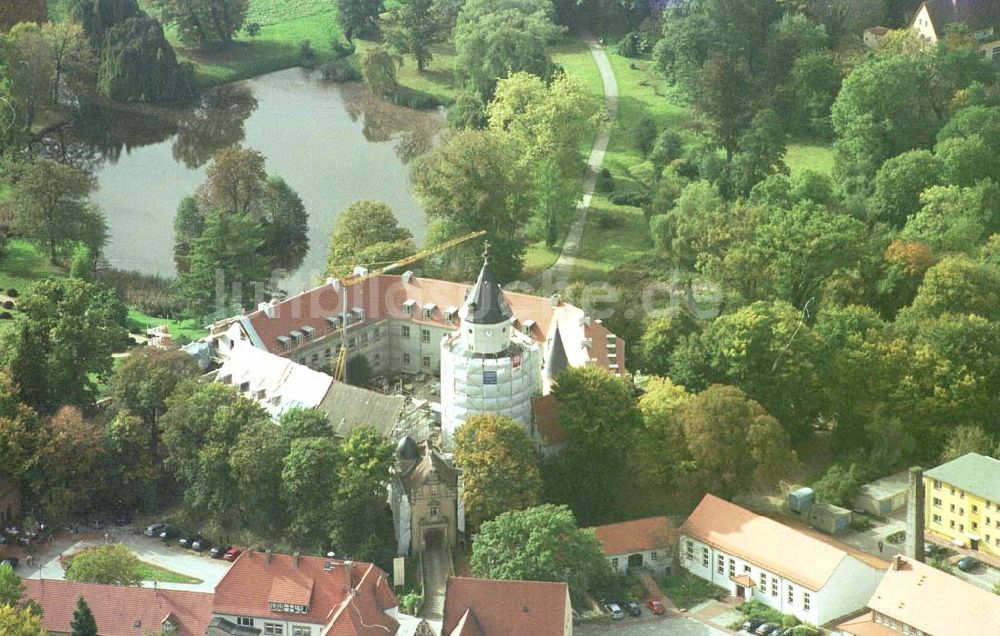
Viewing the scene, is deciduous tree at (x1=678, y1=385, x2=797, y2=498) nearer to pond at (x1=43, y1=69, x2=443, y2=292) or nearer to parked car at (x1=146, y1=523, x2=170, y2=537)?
parked car at (x1=146, y1=523, x2=170, y2=537)

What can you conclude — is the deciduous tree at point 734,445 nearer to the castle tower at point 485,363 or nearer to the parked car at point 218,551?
the castle tower at point 485,363

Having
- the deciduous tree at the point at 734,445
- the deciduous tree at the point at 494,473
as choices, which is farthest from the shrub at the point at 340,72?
the deciduous tree at the point at 494,473

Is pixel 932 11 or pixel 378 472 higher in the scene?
pixel 932 11

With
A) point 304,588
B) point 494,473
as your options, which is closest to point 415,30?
point 494,473

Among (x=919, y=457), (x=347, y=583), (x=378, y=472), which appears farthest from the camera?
(x=919, y=457)

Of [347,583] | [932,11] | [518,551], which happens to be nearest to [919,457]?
[518,551]

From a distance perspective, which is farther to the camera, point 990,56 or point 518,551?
point 990,56

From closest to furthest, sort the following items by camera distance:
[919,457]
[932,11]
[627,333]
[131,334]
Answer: [919,457] < [627,333] < [131,334] < [932,11]

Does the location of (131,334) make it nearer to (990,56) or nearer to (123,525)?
(123,525)
